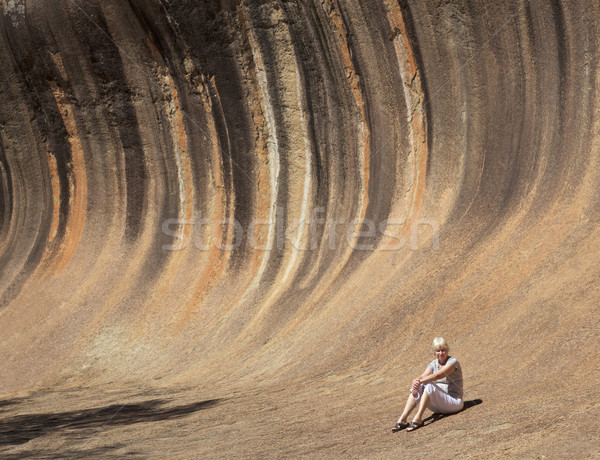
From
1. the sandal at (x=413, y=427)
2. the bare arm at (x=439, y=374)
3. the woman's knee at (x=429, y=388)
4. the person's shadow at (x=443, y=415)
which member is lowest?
the person's shadow at (x=443, y=415)

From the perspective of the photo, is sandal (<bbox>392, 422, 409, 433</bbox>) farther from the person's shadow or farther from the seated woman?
the person's shadow

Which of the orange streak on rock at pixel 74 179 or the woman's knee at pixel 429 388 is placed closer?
the woman's knee at pixel 429 388

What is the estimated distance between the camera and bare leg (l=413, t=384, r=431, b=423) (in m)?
5.49

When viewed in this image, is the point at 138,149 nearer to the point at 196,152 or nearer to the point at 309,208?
the point at 196,152

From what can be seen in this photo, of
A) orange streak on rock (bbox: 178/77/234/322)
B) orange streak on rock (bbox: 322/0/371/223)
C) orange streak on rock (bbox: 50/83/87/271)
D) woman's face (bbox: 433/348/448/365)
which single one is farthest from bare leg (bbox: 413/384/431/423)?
orange streak on rock (bbox: 50/83/87/271)

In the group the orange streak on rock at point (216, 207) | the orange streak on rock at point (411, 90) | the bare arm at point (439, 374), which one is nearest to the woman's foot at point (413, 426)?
the bare arm at point (439, 374)

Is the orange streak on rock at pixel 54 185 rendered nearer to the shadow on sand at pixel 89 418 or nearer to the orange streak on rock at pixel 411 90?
the shadow on sand at pixel 89 418

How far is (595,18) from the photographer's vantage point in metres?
9.57

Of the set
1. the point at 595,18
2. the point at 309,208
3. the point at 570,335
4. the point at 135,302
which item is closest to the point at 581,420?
the point at 570,335

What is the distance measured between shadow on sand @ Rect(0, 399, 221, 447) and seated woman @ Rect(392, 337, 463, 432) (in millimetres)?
2661

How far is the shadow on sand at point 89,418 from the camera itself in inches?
281

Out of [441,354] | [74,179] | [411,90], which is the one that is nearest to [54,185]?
[74,179]

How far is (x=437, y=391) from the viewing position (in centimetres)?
561

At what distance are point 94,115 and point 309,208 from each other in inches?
185
